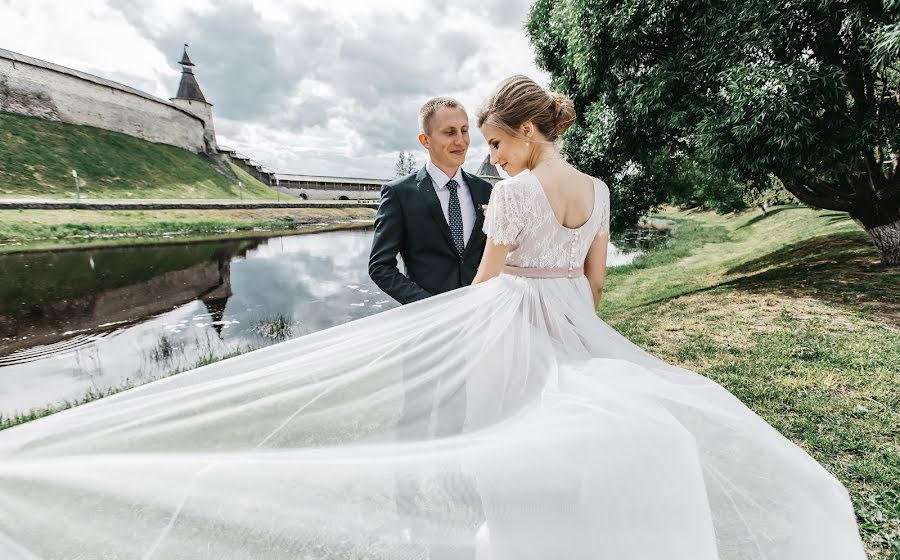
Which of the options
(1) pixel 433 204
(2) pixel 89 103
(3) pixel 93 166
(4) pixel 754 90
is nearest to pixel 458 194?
(1) pixel 433 204

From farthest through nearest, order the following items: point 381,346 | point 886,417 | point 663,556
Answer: point 886,417, point 381,346, point 663,556

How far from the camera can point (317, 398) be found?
2.12 metres

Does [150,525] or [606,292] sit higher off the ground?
[150,525]

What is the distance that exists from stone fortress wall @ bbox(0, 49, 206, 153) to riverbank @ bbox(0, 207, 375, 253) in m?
30.2

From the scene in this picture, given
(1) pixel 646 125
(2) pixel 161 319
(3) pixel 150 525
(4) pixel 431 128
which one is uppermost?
(1) pixel 646 125

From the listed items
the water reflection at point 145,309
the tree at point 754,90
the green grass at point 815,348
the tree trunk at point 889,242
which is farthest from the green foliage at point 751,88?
the water reflection at point 145,309

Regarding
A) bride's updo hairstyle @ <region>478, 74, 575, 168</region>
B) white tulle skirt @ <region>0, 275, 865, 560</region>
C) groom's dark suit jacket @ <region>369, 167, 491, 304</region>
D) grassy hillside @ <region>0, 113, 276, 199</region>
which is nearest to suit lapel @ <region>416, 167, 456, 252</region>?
groom's dark suit jacket @ <region>369, 167, 491, 304</region>

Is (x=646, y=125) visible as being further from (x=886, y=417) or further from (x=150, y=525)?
(x=150, y=525)

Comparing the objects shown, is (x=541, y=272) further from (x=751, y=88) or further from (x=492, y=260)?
(x=751, y=88)

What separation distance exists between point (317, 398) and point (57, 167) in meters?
59.7

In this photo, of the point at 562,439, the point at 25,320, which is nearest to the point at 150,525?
the point at 562,439

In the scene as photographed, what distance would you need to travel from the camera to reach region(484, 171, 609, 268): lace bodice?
2.14m

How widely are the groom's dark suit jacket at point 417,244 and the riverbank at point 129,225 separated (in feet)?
94.6

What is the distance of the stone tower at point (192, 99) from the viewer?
70.8 m
